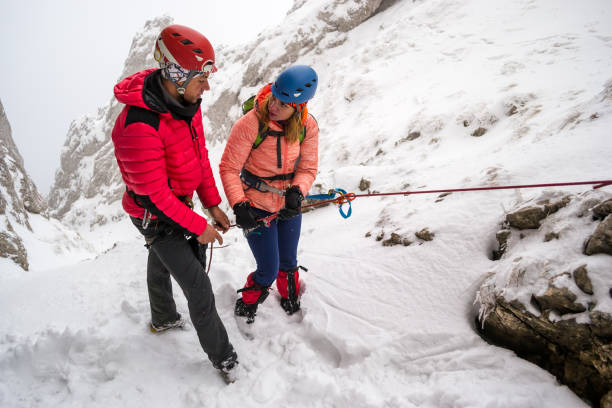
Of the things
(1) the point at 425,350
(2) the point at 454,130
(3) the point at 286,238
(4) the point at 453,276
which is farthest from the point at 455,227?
(2) the point at 454,130

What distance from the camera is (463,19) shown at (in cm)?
1259

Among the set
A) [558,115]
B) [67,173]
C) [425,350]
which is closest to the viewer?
[425,350]

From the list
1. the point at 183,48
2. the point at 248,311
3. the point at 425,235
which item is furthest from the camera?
the point at 425,235

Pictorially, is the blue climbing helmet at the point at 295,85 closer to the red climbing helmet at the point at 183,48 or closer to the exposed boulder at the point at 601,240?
the red climbing helmet at the point at 183,48

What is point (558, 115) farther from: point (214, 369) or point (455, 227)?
point (214, 369)

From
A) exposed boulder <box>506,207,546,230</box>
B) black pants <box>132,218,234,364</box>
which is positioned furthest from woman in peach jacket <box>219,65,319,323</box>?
exposed boulder <box>506,207,546,230</box>

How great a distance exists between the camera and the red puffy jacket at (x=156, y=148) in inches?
72.6

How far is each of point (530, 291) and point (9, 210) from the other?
12.3 meters

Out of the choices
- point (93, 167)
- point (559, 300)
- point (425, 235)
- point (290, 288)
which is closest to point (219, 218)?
point (290, 288)

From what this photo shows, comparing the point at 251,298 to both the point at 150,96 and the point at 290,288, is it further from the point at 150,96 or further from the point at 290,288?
the point at 150,96

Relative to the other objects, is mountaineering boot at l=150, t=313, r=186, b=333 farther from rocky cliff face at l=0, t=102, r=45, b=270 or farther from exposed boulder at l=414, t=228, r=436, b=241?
rocky cliff face at l=0, t=102, r=45, b=270

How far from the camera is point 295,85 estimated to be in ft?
7.91

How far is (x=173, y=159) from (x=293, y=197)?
43.1 inches

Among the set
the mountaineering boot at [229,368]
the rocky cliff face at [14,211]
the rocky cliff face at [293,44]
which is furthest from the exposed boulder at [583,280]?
the rocky cliff face at [293,44]
